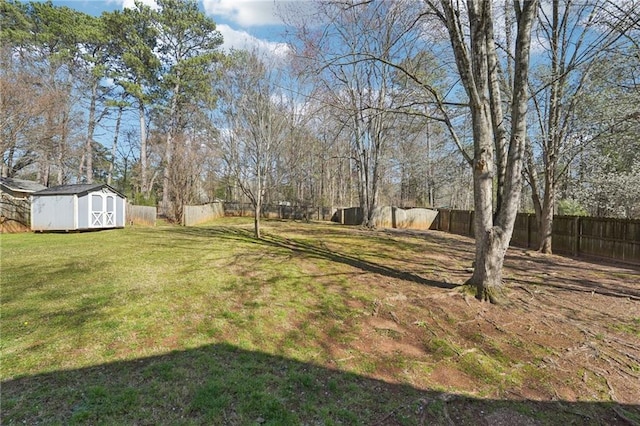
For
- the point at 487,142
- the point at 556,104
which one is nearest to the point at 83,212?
the point at 487,142

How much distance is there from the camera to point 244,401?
222 cm

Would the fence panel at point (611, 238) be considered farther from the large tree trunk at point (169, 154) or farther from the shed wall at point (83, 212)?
the large tree trunk at point (169, 154)

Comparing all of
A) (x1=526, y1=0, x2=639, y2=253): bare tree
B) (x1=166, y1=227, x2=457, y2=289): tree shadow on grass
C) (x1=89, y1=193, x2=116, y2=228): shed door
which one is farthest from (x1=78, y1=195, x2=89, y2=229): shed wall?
(x1=526, y1=0, x2=639, y2=253): bare tree

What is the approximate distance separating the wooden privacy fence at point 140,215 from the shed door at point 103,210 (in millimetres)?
2775

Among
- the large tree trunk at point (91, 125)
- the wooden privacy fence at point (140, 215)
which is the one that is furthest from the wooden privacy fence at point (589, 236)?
the large tree trunk at point (91, 125)

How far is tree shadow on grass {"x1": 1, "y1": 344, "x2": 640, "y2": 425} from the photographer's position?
6.69ft

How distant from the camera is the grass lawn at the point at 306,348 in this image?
2213mm

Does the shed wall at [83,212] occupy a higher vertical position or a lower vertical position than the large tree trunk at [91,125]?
lower

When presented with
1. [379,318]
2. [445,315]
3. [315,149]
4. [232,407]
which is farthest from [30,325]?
[315,149]

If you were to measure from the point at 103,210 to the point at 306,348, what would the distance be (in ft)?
43.4

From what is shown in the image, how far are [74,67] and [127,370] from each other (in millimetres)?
22688

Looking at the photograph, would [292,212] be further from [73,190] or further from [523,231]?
[523,231]

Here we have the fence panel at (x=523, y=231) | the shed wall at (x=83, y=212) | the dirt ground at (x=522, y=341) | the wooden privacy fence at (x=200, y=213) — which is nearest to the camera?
the dirt ground at (x=522, y=341)

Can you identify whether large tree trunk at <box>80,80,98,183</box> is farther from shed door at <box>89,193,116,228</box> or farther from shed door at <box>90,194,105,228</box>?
shed door at <box>90,194,105,228</box>
